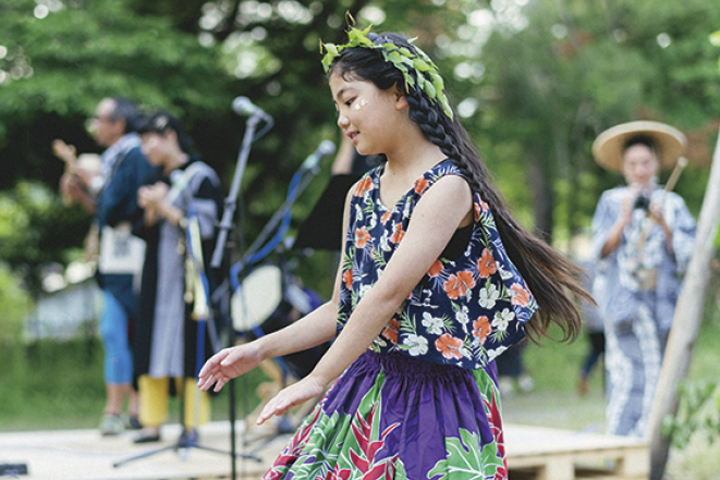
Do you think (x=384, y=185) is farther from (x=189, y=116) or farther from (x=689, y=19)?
(x=689, y=19)

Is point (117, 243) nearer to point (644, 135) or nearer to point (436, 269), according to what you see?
point (644, 135)

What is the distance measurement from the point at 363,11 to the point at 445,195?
893cm

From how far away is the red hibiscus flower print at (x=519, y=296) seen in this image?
1.80 metres

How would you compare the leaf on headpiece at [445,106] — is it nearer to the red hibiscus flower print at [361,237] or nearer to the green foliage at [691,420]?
the red hibiscus flower print at [361,237]

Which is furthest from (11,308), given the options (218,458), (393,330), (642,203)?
(393,330)

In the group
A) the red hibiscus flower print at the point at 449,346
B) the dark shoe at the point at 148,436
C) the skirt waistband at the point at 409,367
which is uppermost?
the red hibiscus flower print at the point at 449,346

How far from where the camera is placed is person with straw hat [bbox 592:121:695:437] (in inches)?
173

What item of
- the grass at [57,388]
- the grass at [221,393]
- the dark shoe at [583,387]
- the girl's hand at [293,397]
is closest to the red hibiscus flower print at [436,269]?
the girl's hand at [293,397]

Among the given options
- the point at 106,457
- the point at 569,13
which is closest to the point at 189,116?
the point at 106,457

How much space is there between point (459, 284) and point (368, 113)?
447 mm

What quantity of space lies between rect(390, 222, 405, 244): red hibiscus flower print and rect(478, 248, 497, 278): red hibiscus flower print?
195 mm

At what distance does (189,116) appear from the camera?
9.23 meters

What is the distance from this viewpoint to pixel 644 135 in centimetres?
468

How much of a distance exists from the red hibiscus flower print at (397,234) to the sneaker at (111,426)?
3.37 metres
